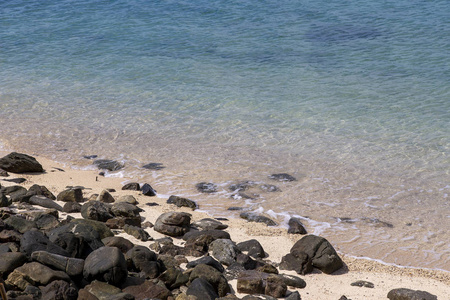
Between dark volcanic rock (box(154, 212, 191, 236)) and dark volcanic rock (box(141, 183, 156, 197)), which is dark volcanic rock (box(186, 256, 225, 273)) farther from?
dark volcanic rock (box(141, 183, 156, 197))

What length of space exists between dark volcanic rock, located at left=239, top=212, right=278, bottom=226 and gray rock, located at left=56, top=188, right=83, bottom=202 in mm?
2295

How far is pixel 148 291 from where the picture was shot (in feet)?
15.7

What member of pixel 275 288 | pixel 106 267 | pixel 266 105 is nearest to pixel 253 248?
pixel 275 288

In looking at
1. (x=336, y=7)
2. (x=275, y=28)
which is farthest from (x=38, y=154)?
(x=336, y=7)

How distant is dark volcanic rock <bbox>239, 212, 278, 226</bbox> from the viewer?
7249 millimetres

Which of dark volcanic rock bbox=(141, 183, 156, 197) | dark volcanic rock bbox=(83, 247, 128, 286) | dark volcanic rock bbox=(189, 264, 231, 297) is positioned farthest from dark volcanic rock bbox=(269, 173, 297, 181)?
dark volcanic rock bbox=(83, 247, 128, 286)

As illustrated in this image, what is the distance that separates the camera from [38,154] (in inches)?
396

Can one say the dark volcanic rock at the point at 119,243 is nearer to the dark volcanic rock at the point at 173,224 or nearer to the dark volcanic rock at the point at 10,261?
the dark volcanic rock at the point at 173,224

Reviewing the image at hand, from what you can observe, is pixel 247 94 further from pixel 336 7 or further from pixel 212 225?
pixel 336 7

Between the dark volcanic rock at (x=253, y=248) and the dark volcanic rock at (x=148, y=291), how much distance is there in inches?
57.6

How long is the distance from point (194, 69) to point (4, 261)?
10888 mm

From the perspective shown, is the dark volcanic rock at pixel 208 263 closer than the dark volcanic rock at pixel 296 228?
Yes

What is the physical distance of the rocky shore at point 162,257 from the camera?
15.5ft

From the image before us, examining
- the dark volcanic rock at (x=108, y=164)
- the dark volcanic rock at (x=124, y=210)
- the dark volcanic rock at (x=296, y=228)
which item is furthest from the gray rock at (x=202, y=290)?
the dark volcanic rock at (x=108, y=164)
